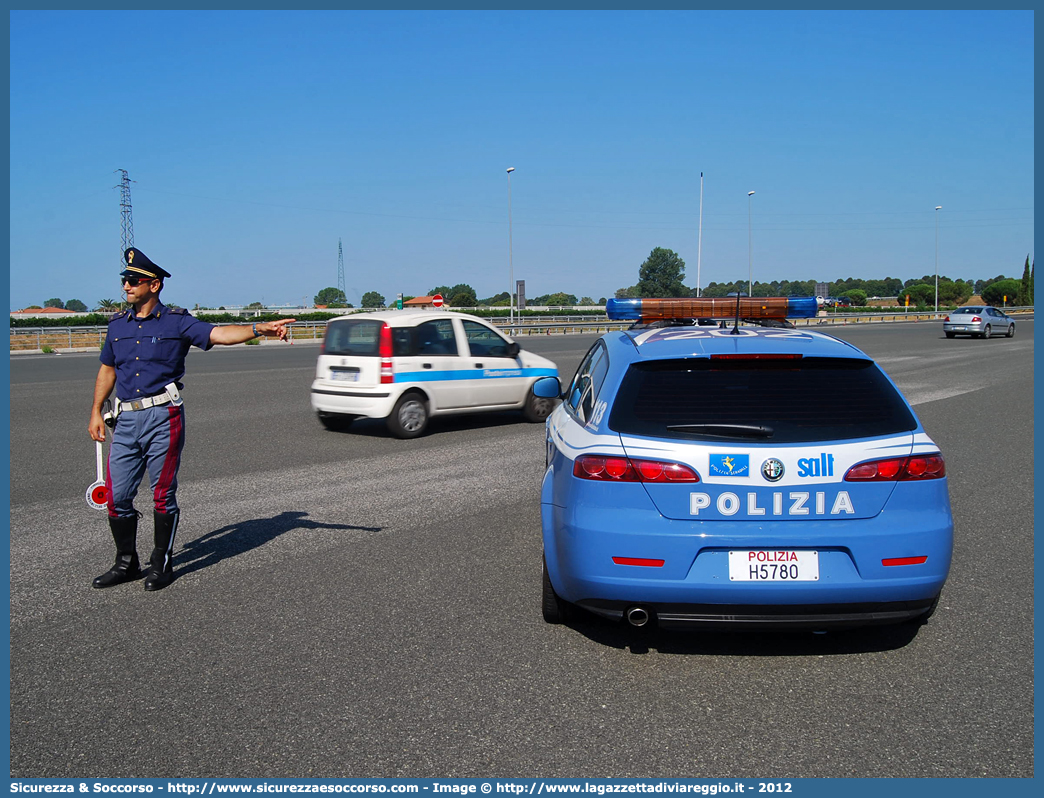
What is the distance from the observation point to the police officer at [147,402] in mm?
5414

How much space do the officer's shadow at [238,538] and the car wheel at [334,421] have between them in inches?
198

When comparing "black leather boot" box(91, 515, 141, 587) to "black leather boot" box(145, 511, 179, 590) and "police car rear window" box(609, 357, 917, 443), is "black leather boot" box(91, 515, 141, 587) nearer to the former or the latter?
"black leather boot" box(145, 511, 179, 590)

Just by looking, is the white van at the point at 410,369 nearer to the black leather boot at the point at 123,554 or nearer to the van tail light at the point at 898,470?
the black leather boot at the point at 123,554

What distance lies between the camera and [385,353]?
11688 mm

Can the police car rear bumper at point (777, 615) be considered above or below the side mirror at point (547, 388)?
below

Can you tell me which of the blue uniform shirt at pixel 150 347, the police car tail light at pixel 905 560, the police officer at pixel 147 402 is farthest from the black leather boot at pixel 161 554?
the police car tail light at pixel 905 560

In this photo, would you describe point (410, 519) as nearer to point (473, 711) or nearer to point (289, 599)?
point (289, 599)

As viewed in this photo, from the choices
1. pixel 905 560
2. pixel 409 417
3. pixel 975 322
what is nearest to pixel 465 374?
pixel 409 417

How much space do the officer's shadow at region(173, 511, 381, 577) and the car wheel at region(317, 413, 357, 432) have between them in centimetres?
503

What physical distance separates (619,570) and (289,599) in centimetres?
216

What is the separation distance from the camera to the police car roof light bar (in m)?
6.80

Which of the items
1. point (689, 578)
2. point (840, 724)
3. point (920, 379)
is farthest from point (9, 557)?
point (920, 379)

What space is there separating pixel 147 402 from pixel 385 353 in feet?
20.8

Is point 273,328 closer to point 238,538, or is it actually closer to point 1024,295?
point 238,538
